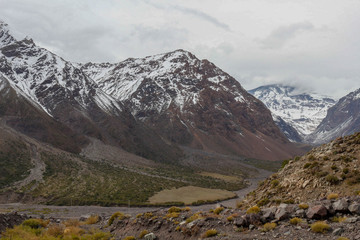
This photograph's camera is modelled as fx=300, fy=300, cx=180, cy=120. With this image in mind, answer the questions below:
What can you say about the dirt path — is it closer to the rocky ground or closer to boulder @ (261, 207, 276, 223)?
the rocky ground

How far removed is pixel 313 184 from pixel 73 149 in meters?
155

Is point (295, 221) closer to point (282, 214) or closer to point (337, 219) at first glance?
point (282, 214)

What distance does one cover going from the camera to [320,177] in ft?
81.2

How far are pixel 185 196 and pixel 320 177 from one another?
238 ft

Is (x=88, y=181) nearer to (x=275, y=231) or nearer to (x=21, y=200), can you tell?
(x=21, y=200)

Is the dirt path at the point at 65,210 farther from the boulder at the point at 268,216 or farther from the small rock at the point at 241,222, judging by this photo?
the boulder at the point at 268,216

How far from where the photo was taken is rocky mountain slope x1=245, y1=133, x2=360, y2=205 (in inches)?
911

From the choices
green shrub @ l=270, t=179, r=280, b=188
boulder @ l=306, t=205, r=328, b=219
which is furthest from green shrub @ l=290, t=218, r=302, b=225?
green shrub @ l=270, t=179, r=280, b=188

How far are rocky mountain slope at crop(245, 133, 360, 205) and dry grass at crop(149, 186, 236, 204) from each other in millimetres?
58051

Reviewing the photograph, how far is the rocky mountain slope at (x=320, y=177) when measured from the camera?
23.1m

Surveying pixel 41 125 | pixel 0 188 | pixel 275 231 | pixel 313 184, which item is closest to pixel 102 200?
pixel 0 188

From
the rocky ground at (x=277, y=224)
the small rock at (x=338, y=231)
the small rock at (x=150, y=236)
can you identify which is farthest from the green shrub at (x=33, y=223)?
the small rock at (x=338, y=231)

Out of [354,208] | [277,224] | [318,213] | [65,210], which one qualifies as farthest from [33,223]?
[65,210]

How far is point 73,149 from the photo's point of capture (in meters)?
163
